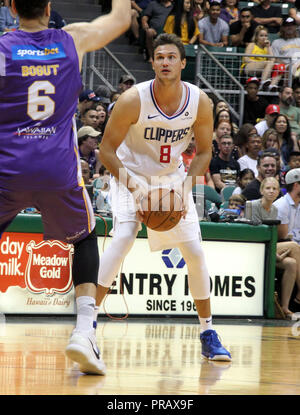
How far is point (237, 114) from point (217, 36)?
74.3 inches

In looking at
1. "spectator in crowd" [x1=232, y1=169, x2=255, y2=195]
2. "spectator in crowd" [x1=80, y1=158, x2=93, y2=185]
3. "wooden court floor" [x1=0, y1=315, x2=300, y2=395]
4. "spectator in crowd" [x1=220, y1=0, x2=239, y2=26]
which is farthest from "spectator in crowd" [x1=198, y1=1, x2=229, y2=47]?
"wooden court floor" [x1=0, y1=315, x2=300, y2=395]

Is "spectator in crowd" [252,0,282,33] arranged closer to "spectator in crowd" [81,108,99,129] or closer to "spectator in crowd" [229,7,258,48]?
"spectator in crowd" [229,7,258,48]

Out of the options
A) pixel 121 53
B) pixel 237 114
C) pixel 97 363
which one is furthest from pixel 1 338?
pixel 121 53

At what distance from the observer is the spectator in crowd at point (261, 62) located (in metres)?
14.8

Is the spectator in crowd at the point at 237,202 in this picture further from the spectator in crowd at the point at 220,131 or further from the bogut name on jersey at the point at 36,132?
the bogut name on jersey at the point at 36,132

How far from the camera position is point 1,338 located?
21.0 feet

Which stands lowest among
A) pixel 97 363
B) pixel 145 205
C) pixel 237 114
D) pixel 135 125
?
pixel 237 114

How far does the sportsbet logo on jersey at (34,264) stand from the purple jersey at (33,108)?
13.5ft

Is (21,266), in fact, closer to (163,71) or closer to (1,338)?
(1,338)

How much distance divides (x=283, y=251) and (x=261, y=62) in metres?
6.26

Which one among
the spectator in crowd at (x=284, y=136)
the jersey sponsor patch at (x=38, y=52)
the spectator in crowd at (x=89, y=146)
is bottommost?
the spectator in crowd at (x=284, y=136)

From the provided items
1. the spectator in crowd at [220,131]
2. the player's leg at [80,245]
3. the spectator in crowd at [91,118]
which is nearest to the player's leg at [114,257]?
the player's leg at [80,245]

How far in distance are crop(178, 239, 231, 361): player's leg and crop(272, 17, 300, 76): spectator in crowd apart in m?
10.1

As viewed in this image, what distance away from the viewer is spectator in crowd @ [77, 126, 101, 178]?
10500mm
